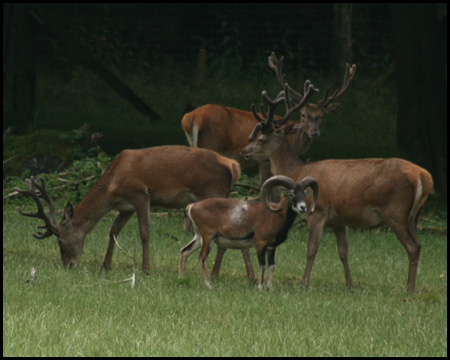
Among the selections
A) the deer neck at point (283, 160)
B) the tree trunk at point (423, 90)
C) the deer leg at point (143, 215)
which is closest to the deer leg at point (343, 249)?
the deer neck at point (283, 160)

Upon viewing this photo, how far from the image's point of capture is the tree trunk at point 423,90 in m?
14.7

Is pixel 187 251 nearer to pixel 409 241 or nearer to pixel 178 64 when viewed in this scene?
pixel 409 241

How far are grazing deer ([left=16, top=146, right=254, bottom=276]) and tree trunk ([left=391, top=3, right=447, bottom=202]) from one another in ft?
18.1

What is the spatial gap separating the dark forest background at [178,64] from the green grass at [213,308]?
17.4 feet

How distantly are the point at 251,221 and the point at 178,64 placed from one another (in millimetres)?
12319

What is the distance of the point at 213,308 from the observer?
25.3ft

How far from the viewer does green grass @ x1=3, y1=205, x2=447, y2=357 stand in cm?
631

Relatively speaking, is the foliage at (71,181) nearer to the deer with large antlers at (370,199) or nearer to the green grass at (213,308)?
the green grass at (213,308)

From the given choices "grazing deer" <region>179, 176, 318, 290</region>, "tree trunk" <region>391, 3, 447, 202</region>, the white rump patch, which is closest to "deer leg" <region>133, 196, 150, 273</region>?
"grazing deer" <region>179, 176, 318, 290</region>

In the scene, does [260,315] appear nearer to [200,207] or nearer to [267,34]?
[200,207]

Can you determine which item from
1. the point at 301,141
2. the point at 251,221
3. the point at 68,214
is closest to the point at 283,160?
the point at 251,221

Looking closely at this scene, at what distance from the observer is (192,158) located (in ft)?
32.7

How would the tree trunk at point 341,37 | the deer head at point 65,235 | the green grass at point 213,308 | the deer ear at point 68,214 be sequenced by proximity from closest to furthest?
the green grass at point 213,308 → the deer head at point 65,235 → the deer ear at point 68,214 → the tree trunk at point 341,37

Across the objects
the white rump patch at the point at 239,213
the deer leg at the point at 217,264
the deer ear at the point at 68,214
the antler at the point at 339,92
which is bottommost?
the deer leg at the point at 217,264
